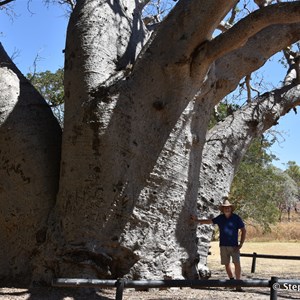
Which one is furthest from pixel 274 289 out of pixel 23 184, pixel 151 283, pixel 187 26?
pixel 23 184

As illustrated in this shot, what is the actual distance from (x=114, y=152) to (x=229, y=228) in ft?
5.23

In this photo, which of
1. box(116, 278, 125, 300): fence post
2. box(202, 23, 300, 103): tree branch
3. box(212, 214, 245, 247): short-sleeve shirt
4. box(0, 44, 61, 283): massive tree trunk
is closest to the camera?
box(116, 278, 125, 300): fence post

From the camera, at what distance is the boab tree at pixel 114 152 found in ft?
16.0

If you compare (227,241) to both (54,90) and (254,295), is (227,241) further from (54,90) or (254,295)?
(54,90)

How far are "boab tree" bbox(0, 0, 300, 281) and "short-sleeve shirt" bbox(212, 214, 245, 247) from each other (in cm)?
31

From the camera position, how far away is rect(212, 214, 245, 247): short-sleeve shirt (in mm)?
5668

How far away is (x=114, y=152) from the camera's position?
4.96 metres

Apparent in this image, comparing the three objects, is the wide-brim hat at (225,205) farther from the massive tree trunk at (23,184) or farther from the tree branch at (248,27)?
the massive tree trunk at (23,184)

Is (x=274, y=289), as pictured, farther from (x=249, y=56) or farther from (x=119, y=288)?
(x=249, y=56)

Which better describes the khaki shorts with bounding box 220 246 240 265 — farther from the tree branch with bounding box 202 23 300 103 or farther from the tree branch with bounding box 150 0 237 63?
the tree branch with bounding box 150 0 237 63

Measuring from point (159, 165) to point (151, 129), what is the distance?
357 millimetres

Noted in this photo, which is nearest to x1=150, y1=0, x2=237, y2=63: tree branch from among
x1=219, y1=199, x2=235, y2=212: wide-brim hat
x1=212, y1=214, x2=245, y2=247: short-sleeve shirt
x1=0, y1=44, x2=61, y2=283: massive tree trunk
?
x1=0, y1=44, x2=61, y2=283: massive tree trunk

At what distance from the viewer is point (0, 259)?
540 centimetres

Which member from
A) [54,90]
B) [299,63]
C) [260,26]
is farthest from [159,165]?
[54,90]
